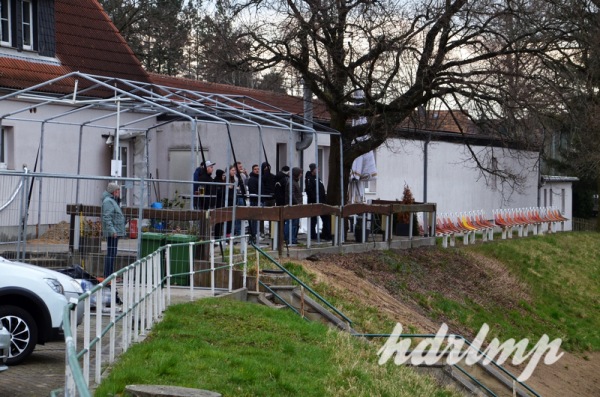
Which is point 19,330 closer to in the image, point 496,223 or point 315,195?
point 315,195

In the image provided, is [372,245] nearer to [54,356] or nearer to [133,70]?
[133,70]

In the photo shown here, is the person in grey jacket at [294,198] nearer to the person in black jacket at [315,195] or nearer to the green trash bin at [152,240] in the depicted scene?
the person in black jacket at [315,195]

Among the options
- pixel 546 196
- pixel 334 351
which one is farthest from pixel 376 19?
pixel 546 196

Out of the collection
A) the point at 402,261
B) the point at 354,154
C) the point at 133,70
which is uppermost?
the point at 133,70

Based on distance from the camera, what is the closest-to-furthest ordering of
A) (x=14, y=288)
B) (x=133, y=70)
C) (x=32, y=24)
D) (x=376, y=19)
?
(x=14, y=288)
(x=376, y=19)
(x=32, y=24)
(x=133, y=70)

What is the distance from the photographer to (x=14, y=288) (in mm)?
11727

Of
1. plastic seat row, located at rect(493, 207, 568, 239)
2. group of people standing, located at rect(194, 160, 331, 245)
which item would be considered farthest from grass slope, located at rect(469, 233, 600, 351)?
group of people standing, located at rect(194, 160, 331, 245)

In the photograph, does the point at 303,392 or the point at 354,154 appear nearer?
the point at 303,392

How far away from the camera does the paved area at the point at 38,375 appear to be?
1018 cm

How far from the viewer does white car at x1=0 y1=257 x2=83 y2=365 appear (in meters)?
11.7

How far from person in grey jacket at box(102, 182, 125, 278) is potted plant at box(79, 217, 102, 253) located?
0.31 ft

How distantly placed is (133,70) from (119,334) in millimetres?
21417

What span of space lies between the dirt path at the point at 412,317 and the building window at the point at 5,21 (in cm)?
1118

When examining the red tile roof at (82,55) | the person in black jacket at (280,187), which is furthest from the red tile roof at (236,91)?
the person in black jacket at (280,187)
